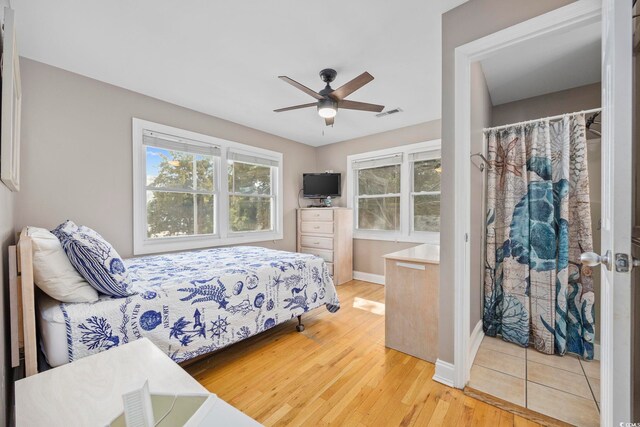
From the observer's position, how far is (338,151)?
4824 millimetres

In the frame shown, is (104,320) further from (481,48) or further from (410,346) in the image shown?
(481,48)

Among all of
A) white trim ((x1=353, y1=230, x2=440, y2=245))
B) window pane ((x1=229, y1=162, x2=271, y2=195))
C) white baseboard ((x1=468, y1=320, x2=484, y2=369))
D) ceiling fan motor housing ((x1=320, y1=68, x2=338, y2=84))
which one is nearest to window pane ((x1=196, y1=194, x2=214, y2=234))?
→ window pane ((x1=229, y1=162, x2=271, y2=195))

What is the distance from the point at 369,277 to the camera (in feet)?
14.5

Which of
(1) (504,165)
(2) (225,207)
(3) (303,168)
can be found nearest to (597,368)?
(1) (504,165)

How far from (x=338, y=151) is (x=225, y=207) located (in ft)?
7.36

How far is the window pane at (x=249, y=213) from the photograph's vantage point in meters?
3.92

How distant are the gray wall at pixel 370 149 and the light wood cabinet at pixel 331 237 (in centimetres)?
24

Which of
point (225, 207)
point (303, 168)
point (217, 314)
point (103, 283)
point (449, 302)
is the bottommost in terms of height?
point (217, 314)

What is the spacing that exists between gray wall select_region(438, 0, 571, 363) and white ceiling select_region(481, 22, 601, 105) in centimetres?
33

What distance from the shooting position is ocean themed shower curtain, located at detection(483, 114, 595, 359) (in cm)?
207

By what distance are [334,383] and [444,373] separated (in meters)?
0.74

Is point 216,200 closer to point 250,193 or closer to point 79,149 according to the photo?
point 250,193

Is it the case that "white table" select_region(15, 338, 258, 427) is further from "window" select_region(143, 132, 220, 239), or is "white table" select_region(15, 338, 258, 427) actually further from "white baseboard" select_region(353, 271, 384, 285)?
"white baseboard" select_region(353, 271, 384, 285)

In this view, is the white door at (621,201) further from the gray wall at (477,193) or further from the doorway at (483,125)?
the gray wall at (477,193)
